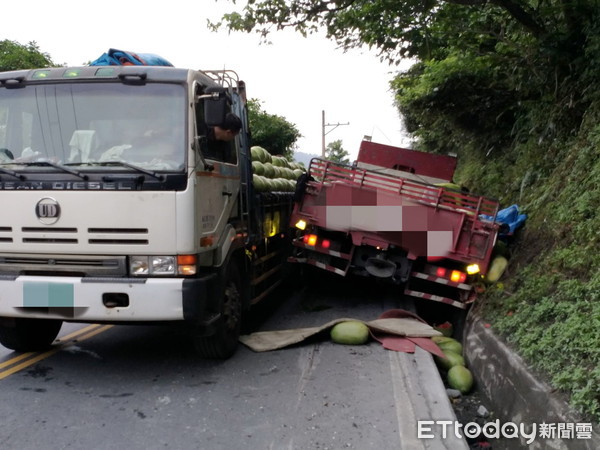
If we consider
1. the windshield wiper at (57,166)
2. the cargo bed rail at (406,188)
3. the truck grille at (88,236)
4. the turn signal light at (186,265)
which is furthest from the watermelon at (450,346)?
the windshield wiper at (57,166)

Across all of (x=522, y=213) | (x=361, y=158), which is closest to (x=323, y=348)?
(x=522, y=213)

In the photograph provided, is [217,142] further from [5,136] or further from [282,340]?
[282,340]

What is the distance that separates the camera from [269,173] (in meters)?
7.55

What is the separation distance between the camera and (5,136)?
423 centimetres

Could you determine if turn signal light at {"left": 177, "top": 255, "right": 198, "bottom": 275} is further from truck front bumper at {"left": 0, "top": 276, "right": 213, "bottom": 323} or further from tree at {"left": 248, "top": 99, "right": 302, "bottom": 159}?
tree at {"left": 248, "top": 99, "right": 302, "bottom": 159}

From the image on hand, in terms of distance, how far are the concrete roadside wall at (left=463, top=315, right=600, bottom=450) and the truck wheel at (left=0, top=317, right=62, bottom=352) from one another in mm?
4187

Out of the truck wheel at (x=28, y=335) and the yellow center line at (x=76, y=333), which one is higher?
the truck wheel at (x=28, y=335)

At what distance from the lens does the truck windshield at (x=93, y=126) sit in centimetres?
405

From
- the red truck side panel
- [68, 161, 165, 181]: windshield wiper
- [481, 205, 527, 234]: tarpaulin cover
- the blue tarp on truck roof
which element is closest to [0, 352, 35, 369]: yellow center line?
[68, 161, 165, 181]: windshield wiper

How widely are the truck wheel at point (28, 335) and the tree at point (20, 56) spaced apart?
43.2 feet

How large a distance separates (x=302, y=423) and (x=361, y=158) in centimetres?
639

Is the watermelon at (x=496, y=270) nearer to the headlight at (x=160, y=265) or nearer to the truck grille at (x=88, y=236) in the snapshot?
the headlight at (x=160, y=265)

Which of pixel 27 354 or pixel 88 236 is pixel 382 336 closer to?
pixel 88 236

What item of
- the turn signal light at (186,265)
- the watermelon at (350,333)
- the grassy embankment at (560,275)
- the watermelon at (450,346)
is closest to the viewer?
the grassy embankment at (560,275)
